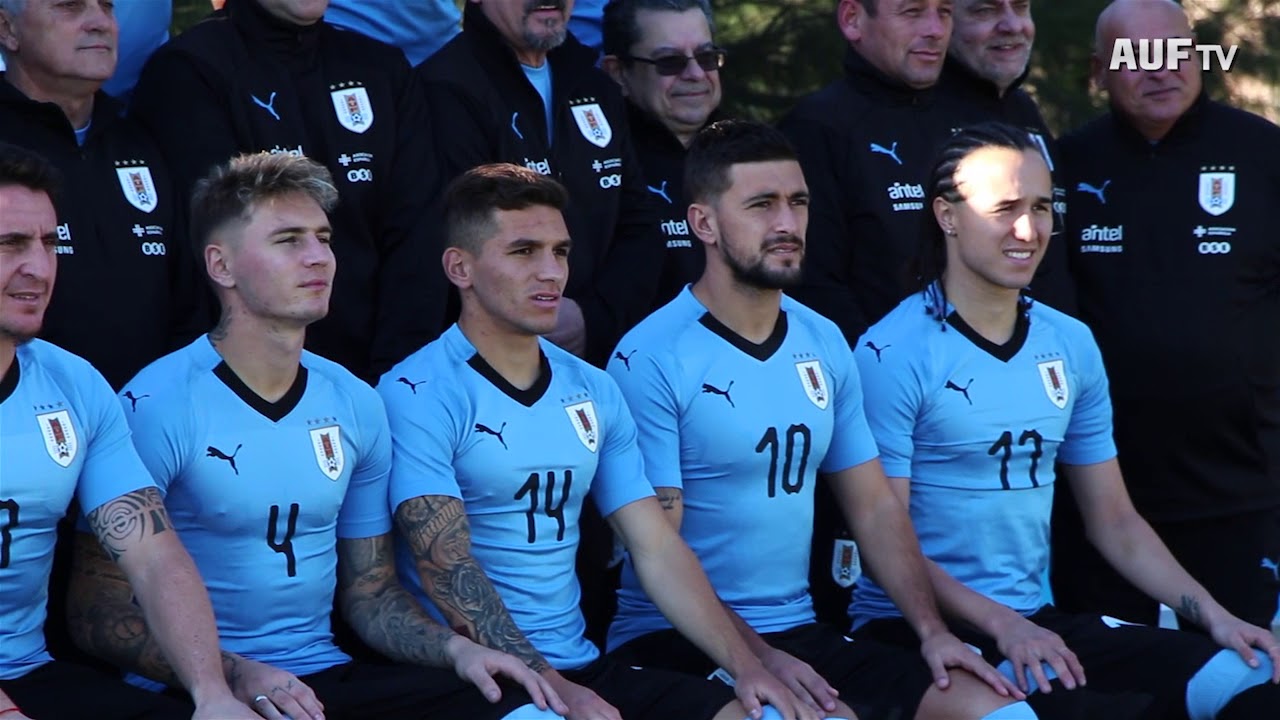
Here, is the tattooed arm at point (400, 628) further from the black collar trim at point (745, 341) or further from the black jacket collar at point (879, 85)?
the black jacket collar at point (879, 85)

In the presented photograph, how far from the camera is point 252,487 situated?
14.3ft

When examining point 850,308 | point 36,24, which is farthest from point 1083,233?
A: point 36,24

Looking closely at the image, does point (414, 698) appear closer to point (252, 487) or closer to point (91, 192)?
point (252, 487)

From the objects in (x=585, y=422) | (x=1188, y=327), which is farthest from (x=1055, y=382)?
(x=585, y=422)

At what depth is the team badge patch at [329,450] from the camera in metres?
4.48

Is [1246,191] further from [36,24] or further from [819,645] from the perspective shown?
[36,24]

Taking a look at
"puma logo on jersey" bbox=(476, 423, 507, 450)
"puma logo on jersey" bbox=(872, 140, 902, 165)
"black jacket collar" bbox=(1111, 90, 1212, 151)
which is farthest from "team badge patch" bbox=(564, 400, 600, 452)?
"black jacket collar" bbox=(1111, 90, 1212, 151)

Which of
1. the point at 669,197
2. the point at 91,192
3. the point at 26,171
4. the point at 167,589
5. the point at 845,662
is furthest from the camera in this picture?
the point at 669,197

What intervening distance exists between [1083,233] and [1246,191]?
0.55m

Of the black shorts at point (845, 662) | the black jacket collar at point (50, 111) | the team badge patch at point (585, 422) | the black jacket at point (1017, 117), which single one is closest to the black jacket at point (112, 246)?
the black jacket collar at point (50, 111)

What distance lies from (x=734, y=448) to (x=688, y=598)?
496mm

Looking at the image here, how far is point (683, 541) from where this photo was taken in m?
4.74

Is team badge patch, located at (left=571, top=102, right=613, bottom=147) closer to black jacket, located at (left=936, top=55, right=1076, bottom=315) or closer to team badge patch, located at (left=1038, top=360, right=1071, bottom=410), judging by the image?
black jacket, located at (left=936, top=55, right=1076, bottom=315)

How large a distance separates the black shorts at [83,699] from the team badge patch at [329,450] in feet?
2.19
